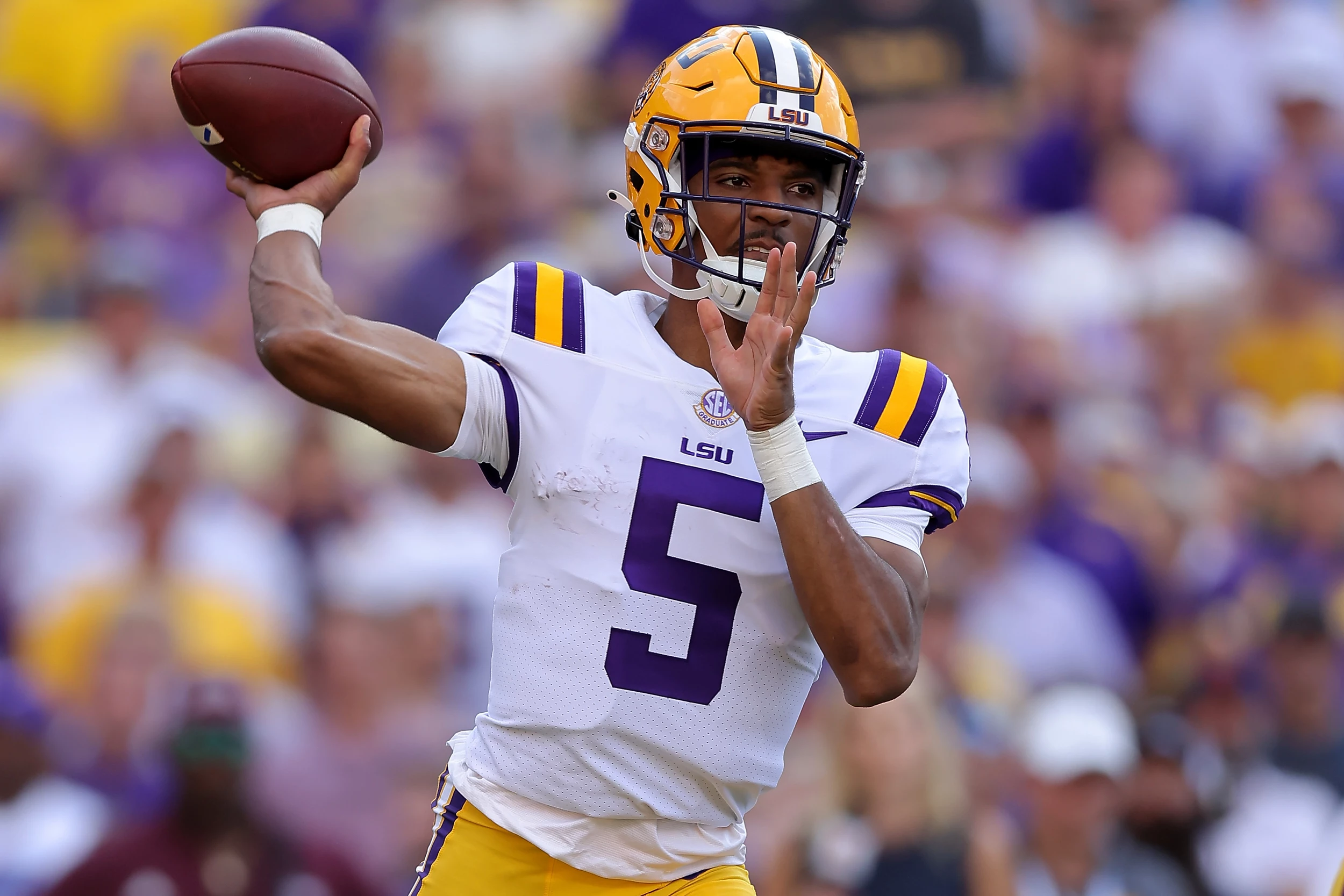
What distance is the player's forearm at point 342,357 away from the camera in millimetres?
2688

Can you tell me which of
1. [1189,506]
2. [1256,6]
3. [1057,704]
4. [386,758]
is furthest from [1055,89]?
[386,758]

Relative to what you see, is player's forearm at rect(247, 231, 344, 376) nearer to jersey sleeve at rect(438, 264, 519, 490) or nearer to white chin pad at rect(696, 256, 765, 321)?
jersey sleeve at rect(438, 264, 519, 490)

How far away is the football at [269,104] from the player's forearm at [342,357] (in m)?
0.16

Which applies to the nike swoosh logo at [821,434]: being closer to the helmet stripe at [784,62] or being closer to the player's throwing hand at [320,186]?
the helmet stripe at [784,62]

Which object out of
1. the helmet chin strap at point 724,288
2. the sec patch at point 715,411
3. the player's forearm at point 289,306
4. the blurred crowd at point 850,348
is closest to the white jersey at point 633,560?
the sec patch at point 715,411

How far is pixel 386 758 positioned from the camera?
5586 mm

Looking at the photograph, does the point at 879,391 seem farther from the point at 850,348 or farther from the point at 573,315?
the point at 850,348

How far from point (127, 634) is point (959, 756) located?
269cm

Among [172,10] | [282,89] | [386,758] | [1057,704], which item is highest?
[172,10]

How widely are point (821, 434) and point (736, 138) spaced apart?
0.53 metres

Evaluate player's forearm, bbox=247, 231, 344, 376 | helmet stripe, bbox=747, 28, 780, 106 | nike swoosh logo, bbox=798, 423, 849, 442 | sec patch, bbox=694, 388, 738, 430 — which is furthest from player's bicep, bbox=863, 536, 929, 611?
player's forearm, bbox=247, 231, 344, 376

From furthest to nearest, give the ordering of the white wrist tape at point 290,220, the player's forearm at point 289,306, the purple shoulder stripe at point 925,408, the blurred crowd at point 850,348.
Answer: the blurred crowd at point 850,348 → the purple shoulder stripe at point 925,408 → the white wrist tape at point 290,220 → the player's forearm at point 289,306

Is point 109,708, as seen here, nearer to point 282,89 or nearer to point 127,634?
point 127,634

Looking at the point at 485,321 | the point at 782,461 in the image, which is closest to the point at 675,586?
the point at 782,461
